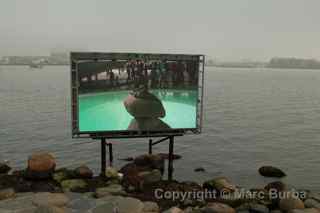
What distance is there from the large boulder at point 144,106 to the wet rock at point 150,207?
6285 millimetres

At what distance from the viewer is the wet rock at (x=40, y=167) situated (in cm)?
2347

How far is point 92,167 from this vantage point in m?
30.7

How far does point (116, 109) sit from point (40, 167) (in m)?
6.29

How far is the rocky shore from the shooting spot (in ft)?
59.0

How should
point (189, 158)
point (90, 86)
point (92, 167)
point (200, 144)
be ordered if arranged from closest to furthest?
1. point (90, 86)
2. point (92, 167)
3. point (189, 158)
4. point (200, 144)

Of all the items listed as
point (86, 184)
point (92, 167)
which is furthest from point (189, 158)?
point (86, 184)

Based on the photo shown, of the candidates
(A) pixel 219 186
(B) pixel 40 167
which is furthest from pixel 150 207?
(B) pixel 40 167

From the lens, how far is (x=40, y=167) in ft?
77.7

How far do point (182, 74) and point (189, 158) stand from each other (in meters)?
12.7

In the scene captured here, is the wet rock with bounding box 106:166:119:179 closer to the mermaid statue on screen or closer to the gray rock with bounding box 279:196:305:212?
the mermaid statue on screen

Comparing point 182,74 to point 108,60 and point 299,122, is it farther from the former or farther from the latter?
point 299,122

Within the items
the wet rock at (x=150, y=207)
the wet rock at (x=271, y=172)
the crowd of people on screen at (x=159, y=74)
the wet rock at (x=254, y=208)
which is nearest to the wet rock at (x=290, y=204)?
the wet rock at (x=254, y=208)

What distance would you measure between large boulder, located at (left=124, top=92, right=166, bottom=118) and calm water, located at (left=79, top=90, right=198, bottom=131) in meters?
0.26

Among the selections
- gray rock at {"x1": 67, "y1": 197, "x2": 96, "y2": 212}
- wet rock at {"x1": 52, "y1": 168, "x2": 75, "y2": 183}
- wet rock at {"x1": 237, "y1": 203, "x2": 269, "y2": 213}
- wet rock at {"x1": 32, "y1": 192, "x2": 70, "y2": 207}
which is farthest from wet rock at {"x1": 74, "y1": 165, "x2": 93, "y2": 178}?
wet rock at {"x1": 237, "y1": 203, "x2": 269, "y2": 213}
